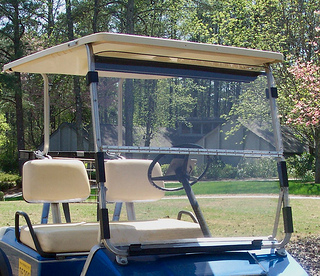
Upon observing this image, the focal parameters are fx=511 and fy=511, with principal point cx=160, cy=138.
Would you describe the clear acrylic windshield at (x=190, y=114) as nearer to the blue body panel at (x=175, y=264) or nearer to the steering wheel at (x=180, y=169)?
the steering wheel at (x=180, y=169)

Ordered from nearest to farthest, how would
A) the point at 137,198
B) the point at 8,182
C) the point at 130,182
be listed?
the point at 137,198, the point at 130,182, the point at 8,182

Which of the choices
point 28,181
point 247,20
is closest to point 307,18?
point 247,20

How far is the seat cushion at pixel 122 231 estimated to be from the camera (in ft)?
8.23


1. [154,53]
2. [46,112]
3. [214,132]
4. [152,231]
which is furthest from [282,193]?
[46,112]

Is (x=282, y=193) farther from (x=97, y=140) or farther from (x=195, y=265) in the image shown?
(x=97, y=140)

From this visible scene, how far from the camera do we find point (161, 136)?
2.67 m

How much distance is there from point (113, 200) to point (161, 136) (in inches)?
19.5

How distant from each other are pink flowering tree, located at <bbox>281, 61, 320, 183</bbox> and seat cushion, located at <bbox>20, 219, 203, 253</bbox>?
5.02 m

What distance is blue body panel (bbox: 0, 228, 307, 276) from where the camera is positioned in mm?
2229

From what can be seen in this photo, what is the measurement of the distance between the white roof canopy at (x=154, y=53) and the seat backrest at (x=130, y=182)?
1.95ft

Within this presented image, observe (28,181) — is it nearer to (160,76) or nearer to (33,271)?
(33,271)

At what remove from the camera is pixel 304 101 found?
908cm

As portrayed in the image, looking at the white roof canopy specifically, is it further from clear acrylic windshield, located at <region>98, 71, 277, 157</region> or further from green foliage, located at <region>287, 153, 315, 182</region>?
green foliage, located at <region>287, 153, 315, 182</region>

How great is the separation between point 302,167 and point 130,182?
1877 centimetres
